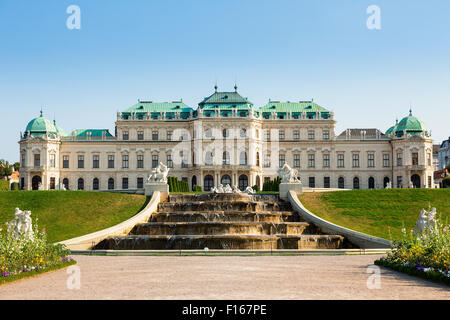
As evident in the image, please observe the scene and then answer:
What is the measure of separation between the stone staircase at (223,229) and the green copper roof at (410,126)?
47.1 metres

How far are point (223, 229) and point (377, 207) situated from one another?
14182mm

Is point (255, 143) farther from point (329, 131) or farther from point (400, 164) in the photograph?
point (400, 164)

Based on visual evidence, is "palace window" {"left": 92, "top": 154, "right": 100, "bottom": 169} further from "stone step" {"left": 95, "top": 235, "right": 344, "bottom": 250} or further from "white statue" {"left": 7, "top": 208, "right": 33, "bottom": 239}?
"white statue" {"left": 7, "top": 208, "right": 33, "bottom": 239}

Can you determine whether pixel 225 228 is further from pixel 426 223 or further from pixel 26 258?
pixel 26 258

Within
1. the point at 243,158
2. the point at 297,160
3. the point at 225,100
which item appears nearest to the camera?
the point at 243,158

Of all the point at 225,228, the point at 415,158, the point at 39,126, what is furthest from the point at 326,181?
the point at 225,228

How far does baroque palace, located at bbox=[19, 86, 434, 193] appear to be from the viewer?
8512 centimetres

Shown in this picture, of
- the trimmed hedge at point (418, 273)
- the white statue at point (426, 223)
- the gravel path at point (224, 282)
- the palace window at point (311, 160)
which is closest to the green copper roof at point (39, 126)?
the palace window at point (311, 160)

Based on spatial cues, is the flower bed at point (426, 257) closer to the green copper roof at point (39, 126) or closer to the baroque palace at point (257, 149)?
the baroque palace at point (257, 149)

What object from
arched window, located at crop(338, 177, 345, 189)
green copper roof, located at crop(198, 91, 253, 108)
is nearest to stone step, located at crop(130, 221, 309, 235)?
green copper roof, located at crop(198, 91, 253, 108)

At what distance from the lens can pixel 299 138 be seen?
87.5 metres

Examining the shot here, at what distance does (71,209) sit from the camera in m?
42.7

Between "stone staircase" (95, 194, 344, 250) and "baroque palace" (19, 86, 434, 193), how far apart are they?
39685 mm

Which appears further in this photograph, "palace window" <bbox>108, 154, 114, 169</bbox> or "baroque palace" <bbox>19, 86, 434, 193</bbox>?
"palace window" <bbox>108, 154, 114, 169</bbox>
